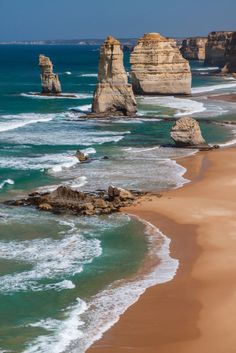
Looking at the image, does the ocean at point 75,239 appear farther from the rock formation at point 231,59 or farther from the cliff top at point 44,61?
the rock formation at point 231,59

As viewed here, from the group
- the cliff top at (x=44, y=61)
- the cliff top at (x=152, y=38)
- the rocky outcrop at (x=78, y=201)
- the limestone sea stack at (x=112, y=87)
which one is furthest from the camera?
the cliff top at (x=152, y=38)

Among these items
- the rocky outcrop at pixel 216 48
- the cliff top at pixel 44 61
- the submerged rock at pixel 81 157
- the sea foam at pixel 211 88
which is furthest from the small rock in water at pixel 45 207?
the rocky outcrop at pixel 216 48

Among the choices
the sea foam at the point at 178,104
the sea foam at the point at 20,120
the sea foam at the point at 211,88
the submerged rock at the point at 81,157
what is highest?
the submerged rock at the point at 81,157

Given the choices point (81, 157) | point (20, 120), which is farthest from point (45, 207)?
point (20, 120)

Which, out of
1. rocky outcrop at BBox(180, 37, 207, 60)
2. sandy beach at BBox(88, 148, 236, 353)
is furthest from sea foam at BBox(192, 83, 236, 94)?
rocky outcrop at BBox(180, 37, 207, 60)

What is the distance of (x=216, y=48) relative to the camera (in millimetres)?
149250

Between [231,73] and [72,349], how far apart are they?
107899mm

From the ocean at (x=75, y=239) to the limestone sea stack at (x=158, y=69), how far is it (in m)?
22.9

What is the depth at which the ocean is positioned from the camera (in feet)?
58.3

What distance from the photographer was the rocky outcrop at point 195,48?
604ft

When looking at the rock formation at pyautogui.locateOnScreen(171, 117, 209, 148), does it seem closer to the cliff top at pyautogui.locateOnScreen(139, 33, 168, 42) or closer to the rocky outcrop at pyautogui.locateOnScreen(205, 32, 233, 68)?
the cliff top at pyautogui.locateOnScreen(139, 33, 168, 42)

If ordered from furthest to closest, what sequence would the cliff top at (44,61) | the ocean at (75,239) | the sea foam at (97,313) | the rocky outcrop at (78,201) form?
the cliff top at (44,61) < the rocky outcrop at (78,201) < the ocean at (75,239) < the sea foam at (97,313)

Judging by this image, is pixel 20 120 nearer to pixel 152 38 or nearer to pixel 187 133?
pixel 187 133

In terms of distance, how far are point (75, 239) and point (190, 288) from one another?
6008 millimetres
